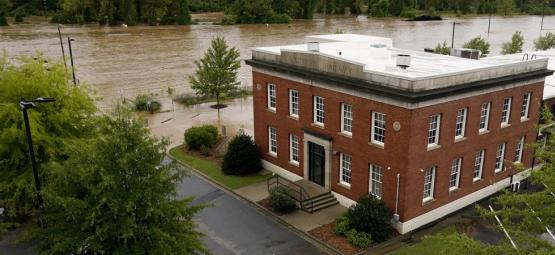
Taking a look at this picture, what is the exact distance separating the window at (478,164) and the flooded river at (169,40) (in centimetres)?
2347

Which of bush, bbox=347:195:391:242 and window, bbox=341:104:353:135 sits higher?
window, bbox=341:104:353:135

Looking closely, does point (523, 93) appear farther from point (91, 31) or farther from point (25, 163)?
point (91, 31)

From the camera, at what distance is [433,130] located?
21.2m

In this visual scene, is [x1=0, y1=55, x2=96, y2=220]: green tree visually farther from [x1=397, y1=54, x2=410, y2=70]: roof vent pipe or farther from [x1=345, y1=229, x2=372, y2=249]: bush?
[x1=397, y1=54, x2=410, y2=70]: roof vent pipe

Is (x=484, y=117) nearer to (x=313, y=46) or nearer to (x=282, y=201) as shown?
(x=313, y=46)

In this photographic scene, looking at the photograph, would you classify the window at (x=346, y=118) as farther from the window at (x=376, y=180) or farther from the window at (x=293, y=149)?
the window at (x=293, y=149)

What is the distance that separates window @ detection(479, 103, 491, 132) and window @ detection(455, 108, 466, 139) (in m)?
1.20

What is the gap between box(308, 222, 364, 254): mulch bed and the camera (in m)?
20.3

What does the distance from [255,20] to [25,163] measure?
94.2 meters

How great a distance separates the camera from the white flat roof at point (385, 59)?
21656 mm

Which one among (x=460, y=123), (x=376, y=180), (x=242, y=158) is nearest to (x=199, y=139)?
(x=242, y=158)

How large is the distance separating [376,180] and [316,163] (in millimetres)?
3817

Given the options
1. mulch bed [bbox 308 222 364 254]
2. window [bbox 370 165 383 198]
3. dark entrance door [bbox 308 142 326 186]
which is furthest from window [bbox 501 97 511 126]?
mulch bed [bbox 308 222 364 254]

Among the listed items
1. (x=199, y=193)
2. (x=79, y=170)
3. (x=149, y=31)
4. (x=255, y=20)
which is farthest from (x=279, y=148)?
(x=255, y=20)
